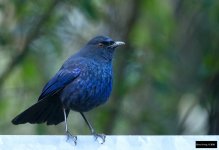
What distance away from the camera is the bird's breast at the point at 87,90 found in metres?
5.80

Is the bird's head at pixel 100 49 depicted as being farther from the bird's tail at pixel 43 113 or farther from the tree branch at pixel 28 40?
the tree branch at pixel 28 40

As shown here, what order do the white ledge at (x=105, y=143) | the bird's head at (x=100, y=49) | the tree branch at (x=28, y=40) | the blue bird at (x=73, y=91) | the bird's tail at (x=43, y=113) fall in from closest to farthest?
the white ledge at (x=105, y=143) < the bird's tail at (x=43, y=113) < the blue bird at (x=73, y=91) < the bird's head at (x=100, y=49) < the tree branch at (x=28, y=40)

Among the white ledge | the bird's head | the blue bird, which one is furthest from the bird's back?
the white ledge

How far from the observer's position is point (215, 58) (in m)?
7.86

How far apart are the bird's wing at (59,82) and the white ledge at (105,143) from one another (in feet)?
4.70

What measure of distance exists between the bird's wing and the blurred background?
165 centimetres

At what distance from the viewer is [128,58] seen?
8438 millimetres

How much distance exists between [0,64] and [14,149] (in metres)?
4.72

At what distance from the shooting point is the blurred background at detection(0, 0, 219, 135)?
7.82 meters

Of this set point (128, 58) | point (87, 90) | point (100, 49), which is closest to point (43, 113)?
point (87, 90)

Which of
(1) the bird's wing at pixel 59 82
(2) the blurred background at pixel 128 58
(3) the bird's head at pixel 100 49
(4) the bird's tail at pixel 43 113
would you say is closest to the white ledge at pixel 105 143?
(4) the bird's tail at pixel 43 113

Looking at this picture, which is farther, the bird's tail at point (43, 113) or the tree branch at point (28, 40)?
the tree branch at point (28, 40)

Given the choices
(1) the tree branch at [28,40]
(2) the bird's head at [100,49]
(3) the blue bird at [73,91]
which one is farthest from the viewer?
(1) the tree branch at [28,40]

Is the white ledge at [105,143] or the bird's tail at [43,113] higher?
the white ledge at [105,143]
